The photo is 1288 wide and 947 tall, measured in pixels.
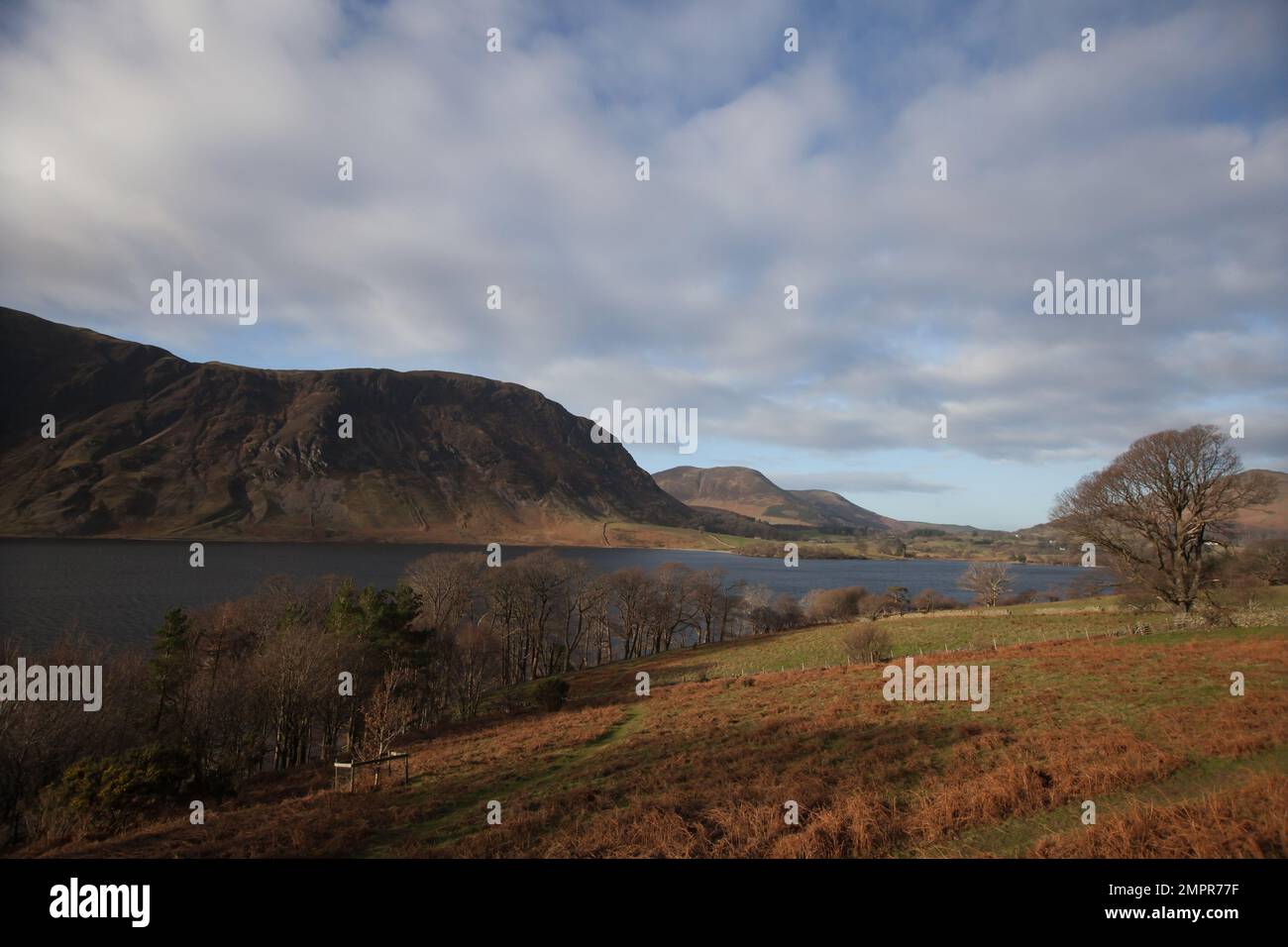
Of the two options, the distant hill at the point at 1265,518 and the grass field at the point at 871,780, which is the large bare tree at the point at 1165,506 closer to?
the distant hill at the point at 1265,518

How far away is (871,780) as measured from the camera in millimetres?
12469

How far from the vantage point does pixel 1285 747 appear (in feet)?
37.0

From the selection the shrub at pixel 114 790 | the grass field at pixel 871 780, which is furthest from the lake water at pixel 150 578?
the grass field at pixel 871 780

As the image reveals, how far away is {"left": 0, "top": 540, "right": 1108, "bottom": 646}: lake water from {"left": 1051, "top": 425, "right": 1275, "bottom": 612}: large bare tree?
239 feet

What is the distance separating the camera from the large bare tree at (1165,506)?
28.5 m

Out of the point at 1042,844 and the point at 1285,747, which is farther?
the point at 1285,747

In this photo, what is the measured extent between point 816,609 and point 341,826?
8240 centimetres

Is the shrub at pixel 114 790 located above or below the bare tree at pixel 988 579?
above

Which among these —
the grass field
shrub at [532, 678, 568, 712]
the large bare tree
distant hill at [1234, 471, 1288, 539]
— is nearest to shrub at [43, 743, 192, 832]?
the grass field

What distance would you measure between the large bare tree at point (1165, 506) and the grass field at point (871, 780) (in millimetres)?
6573

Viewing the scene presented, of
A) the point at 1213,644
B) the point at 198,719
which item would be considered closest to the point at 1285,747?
the point at 1213,644

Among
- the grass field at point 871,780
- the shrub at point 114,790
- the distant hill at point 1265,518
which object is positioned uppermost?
the distant hill at point 1265,518

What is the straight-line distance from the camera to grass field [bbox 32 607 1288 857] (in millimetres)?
9070
